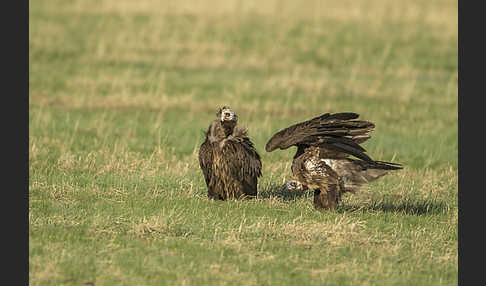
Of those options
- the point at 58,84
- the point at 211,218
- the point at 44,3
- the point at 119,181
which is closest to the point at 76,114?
the point at 58,84

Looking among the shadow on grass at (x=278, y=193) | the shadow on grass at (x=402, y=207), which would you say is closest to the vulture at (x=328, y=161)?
the shadow on grass at (x=402, y=207)

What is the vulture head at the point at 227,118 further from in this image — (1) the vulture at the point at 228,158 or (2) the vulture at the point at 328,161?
(2) the vulture at the point at 328,161

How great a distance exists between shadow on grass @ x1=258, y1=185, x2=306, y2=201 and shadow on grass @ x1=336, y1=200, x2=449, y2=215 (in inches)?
33.4

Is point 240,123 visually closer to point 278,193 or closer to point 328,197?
point 278,193

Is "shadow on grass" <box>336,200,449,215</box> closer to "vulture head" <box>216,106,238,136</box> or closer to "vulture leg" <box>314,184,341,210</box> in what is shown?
"vulture leg" <box>314,184,341,210</box>

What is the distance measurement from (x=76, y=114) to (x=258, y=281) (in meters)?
10.8

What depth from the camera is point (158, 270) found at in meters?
9.10

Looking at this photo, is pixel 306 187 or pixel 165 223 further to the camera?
pixel 306 187

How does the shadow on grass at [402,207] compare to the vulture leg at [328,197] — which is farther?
the shadow on grass at [402,207]

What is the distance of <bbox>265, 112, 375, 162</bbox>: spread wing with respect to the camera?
11086 mm

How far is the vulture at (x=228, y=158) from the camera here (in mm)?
11586

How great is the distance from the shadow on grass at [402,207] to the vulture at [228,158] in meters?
1.32

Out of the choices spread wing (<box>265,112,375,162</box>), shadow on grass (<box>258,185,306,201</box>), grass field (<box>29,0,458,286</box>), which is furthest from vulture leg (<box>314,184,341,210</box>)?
shadow on grass (<box>258,185,306,201</box>)

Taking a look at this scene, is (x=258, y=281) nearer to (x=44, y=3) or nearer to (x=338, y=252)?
(x=338, y=252)
